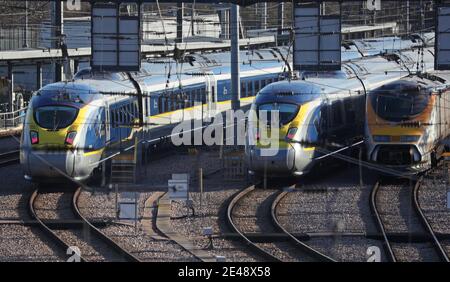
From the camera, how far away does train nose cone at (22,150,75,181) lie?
59.3 ft

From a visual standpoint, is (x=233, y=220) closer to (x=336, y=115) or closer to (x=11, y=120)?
(x=336, y=115)

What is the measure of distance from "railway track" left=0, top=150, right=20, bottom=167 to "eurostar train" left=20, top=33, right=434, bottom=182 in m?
3.36

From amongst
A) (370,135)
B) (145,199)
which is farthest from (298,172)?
(145,199)

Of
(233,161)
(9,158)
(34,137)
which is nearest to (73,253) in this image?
(34,137)

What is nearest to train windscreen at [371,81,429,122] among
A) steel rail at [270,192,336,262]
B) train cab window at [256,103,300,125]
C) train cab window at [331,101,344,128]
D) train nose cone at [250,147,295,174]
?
train cab window at [331,101,344,128]

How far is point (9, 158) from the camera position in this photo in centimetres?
2422

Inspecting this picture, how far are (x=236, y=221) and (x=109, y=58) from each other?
13.1 feet

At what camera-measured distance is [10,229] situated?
1515cm

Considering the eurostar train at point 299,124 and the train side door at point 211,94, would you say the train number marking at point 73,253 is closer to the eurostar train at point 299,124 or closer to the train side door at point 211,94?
Answer: the eurostar train at point 299,124

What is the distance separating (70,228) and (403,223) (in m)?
5.50

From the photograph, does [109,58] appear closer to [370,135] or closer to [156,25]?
[370,135]

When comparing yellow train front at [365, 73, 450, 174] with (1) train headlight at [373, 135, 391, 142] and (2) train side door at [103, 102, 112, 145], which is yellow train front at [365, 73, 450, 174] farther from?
(2) train side door at [103, 102, 112, 145]

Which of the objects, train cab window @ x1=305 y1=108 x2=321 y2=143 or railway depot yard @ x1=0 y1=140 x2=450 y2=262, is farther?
train cab window @ x1=305 y1=108 x2=321 y2=143

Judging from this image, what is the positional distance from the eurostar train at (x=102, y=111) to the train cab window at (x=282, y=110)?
85.5 inches
